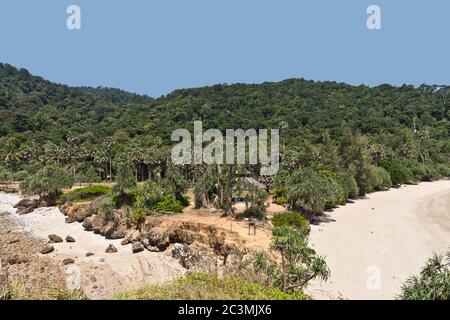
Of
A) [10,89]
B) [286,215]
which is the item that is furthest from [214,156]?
[10,89]

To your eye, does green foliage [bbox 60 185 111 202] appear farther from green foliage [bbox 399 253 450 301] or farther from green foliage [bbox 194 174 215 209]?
green foliage [bbox 399 253 450 301]

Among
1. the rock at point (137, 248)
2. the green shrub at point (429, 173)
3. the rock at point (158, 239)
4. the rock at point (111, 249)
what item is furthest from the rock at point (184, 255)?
the green shrub at point (429, 173)

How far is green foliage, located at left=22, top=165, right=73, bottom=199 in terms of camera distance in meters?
58.1

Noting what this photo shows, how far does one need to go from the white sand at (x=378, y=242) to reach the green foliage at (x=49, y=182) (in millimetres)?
42380

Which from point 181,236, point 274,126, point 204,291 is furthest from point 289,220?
point 274,126

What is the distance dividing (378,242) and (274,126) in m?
88.9

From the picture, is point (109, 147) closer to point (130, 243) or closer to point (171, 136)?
point (171, 136)

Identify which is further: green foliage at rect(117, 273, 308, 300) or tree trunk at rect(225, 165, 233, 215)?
tree trunk at rect(225, 165, 233, 215)

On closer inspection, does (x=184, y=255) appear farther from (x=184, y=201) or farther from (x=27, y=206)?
(x=27, y=206)

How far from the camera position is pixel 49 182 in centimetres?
5828

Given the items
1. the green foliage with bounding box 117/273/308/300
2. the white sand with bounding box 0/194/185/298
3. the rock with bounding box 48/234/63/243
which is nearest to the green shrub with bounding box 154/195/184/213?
the white sand with bounding box 0/194/185/298

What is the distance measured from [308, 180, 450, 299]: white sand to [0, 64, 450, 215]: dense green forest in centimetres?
483

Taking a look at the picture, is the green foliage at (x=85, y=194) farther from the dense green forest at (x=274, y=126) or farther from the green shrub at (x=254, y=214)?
the green shrub at (x=254, y=214)
